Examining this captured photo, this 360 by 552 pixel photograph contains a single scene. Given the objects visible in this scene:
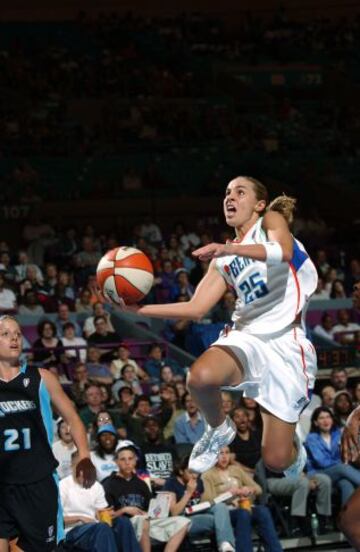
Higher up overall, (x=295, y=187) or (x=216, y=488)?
(x=295, y=187)

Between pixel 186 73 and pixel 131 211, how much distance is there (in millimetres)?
5337

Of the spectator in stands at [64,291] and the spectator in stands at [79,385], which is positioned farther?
the spectator in stands at [64,291]

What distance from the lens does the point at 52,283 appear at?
606 inches

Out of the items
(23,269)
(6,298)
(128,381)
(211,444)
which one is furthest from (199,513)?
(23,269)

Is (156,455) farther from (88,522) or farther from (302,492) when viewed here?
(302,492)

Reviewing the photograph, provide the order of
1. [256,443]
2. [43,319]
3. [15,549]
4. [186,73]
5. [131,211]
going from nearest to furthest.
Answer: [15,549]
[256,443]
[43,319]
[131,211]
[186,73]

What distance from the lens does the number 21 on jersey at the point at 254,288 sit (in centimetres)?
700

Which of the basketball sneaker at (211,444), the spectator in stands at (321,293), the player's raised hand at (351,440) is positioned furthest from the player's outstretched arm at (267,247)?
the spectator in stands at (321,293)

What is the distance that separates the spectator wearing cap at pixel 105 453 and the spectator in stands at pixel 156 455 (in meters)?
0.47

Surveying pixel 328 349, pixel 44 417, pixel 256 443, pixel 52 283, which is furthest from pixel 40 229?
pixel 44 417

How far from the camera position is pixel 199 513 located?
1098 cm

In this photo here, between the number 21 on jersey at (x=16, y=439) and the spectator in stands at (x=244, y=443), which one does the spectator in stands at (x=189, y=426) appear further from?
the number 21 on jersey at (x=16, y=439)

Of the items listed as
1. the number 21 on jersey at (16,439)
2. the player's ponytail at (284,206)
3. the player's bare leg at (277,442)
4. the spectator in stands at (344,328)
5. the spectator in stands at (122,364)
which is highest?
the player's ponytail at (284,206)

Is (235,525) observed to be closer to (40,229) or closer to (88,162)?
(40,229)
